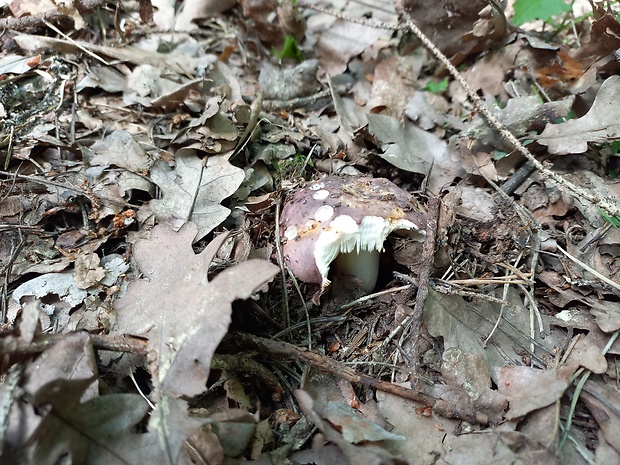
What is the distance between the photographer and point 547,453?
1545 millimetres

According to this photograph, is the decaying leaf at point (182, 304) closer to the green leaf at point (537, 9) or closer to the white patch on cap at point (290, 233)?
the white patch on cap at point (290, 233)

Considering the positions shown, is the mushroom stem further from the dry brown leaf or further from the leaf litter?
the dry brown leaf

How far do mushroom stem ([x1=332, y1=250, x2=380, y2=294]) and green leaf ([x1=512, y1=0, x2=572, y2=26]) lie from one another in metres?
2.19

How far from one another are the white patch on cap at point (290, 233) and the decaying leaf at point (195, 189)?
39 centimetres

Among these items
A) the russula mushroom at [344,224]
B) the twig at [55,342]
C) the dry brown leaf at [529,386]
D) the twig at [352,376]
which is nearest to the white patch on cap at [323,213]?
the russula mushroom at [344,224]

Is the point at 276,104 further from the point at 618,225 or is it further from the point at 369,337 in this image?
the point at 618,225

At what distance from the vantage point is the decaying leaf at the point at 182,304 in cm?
148

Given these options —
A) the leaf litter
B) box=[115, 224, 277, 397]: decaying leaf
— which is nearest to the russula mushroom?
the leaf litter

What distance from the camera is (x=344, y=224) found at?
1.91m

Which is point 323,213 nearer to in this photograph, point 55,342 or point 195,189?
point 195,189

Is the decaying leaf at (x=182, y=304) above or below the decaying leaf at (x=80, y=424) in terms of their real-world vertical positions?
above

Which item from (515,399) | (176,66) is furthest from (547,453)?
(176,66)

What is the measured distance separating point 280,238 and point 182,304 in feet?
2.27

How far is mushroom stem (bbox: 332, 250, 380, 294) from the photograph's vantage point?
7.25ft
